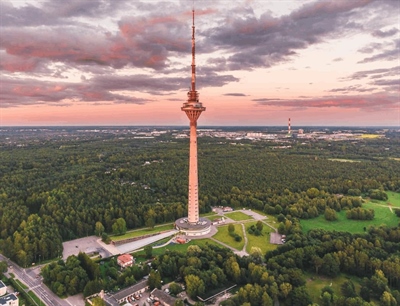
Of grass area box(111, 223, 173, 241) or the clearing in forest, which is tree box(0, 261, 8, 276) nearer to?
grass area box(111, 223, 173, 241)

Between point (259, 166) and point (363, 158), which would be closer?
point (259, 166)

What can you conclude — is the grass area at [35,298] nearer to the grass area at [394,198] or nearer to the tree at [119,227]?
the tree at [119,227]

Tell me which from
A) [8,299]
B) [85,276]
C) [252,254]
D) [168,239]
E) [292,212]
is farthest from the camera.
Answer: [292,212]

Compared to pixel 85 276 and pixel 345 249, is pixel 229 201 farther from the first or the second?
pixel 85 276

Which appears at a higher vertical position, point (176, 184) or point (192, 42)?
point (192, 42)

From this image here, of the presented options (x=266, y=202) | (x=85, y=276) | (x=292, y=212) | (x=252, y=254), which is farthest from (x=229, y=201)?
(x=85, y=276)

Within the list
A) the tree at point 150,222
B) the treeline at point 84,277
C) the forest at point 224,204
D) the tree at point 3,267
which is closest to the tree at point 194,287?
the forest at point 224,204

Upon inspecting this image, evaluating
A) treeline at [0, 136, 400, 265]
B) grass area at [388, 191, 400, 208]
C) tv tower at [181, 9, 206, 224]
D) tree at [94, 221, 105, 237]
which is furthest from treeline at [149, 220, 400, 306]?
grass area at [388, 191, 400, 208]
